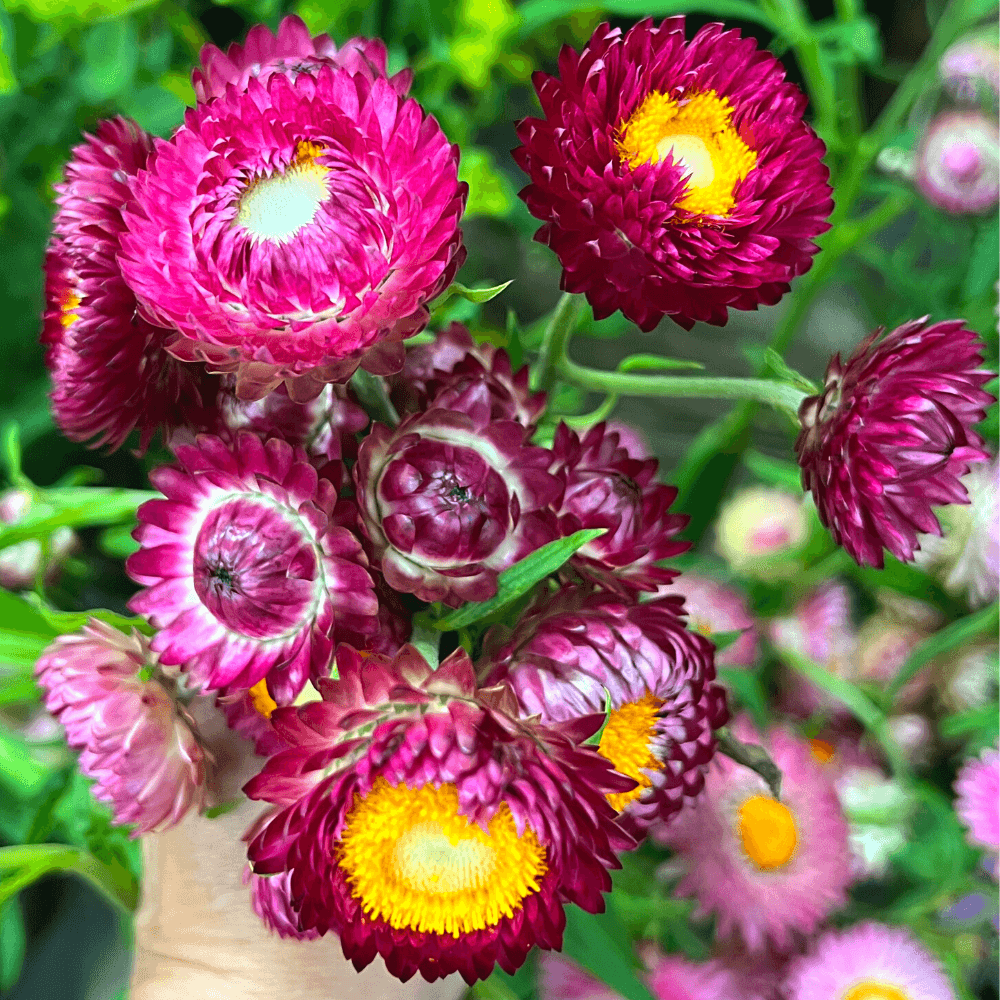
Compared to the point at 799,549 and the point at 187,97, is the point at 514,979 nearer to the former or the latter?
the point at 799,549

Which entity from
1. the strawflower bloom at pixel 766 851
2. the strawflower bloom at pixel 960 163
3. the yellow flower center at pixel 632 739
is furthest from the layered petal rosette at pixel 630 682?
the strawflower bloom at pixel 960 163

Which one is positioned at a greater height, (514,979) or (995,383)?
(995,383)

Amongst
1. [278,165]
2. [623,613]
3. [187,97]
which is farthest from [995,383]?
[187,97]

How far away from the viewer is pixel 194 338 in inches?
11.4

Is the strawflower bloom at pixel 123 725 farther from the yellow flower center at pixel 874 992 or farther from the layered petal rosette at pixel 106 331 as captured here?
the yellow flower center at pixel 874 992

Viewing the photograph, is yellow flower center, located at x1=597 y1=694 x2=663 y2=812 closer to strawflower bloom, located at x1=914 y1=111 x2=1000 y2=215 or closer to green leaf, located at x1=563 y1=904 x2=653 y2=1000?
green leaf, located at x1=563 y1=904 x2=653 y2=1000

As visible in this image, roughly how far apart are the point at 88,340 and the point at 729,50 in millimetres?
258

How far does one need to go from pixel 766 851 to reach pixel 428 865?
1.32 feet

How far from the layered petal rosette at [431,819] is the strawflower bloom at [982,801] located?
45cm

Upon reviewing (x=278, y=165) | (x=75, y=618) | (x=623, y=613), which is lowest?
(x=75, y=618)

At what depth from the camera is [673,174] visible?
1.03 ft

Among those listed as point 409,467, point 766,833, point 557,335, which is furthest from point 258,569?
point 766,833

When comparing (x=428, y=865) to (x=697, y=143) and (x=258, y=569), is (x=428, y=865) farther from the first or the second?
(x=697, y=143)

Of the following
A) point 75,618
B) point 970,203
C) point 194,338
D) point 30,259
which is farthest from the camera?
point 30,259
